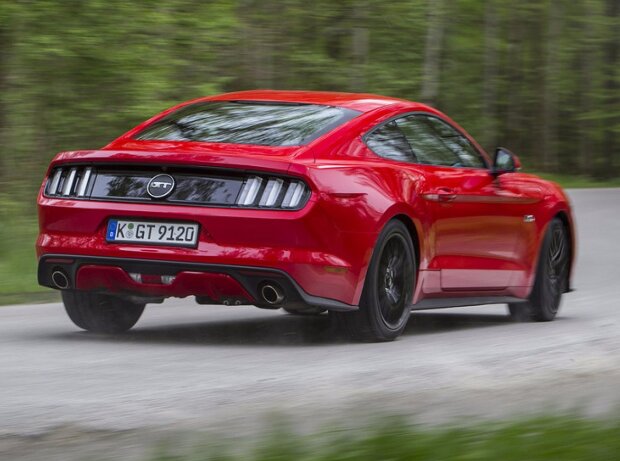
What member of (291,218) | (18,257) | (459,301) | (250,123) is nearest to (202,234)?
(291,218)

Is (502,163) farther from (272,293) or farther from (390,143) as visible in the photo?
(272,293)

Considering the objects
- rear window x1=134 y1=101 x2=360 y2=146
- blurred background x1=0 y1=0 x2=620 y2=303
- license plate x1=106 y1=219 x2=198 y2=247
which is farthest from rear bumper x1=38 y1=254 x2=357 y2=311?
blurred background x1=0 y1=0 x2=620 y2=303

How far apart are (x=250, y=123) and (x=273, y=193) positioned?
0.81 meters

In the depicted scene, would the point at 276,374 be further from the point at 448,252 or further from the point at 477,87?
the point at 477,87

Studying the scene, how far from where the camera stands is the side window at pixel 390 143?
7219mm

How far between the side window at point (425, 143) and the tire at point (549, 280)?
4.28ft

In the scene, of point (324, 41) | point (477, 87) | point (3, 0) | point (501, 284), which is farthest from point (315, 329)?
point (477, 87)

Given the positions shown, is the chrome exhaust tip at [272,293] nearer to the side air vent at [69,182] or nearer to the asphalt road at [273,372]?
the asphalt road at [273,372]

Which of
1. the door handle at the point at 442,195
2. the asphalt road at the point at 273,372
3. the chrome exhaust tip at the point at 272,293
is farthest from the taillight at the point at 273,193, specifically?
the door handle at the point at 442,195

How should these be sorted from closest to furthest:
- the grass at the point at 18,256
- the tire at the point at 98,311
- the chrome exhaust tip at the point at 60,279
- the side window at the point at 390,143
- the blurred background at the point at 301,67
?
the chrome exhaust tip at the point at 60,279 < the side window at the point at 390,143 < the tire at the point at 98,311 < the grass at the point at 18,256 < the blurred background at the point at 301,67

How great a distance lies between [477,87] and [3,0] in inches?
999

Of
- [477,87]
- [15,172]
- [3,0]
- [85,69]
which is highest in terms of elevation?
[3,0]

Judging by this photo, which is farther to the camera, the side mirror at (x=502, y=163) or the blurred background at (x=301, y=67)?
the blurred background at (x=301, y=67)

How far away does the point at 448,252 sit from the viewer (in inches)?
304
